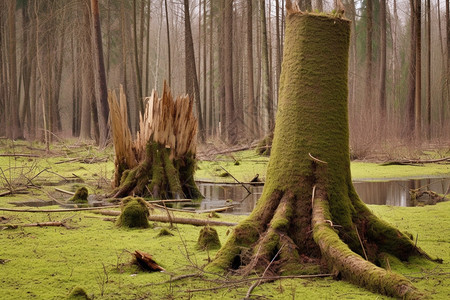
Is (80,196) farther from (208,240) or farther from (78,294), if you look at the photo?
(78,294)

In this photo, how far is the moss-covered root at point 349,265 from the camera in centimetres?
291

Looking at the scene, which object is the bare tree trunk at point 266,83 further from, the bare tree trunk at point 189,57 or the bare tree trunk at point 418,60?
the bare tree trunk at point 418,60

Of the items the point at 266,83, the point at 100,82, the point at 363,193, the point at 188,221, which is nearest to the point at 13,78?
the point at 100,82

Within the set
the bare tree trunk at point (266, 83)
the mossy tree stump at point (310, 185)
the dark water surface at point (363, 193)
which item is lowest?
the dark water surface at point (363, 193)

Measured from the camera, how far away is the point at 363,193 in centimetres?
943

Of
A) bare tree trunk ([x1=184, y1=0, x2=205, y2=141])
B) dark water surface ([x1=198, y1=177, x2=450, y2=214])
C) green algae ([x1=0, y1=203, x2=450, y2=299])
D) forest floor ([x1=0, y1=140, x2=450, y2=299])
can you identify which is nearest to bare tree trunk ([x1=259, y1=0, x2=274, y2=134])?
bare tree trunk ([x1=184, y1=0, x2=205, y2=141])

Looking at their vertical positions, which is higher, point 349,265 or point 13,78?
point 13,78

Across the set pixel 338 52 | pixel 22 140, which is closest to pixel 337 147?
pixel 338 52

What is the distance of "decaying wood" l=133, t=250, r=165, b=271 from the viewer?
381 centimetres

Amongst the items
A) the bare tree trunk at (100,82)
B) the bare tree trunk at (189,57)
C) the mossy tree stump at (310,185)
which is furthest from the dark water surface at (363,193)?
the bare tree trunk at (189,57)

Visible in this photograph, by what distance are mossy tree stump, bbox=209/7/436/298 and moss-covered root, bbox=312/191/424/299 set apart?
0.01m

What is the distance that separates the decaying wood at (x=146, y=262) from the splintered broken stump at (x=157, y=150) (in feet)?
14.2

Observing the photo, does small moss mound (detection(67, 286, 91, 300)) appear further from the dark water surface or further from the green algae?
the dark water surface

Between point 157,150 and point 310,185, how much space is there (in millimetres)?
4898
